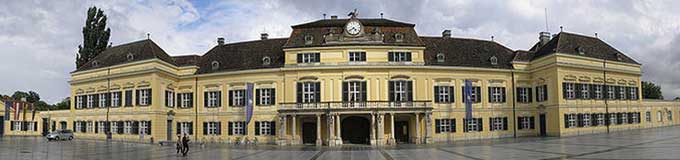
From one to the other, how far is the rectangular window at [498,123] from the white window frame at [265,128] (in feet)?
66.8

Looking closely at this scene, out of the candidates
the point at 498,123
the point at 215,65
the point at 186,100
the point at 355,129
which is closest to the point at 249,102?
the point at 215,65

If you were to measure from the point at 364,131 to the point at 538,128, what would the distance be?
17.2 m

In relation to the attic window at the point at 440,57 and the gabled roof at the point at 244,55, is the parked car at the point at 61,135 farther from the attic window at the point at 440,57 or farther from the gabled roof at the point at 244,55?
the attic window at the point at 440,57

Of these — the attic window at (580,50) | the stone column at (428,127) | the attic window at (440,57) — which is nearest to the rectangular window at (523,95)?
the attic window at (580,50)

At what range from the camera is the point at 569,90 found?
50781 mm

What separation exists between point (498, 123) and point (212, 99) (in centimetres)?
2696

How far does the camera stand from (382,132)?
4547 cm

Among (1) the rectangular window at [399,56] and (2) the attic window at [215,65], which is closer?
(1) the rectangular window at [399,56]

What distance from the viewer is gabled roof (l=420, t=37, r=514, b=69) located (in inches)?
2031

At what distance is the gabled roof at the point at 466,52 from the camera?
5159 cm

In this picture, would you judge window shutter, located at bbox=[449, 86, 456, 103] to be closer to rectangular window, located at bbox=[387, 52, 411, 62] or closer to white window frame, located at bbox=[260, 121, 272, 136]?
rectangular window, located at bbox=[387, 52, 411, 62]

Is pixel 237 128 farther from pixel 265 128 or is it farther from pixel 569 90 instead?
pixel 569 90

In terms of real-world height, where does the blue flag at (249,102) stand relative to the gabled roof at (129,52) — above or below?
below

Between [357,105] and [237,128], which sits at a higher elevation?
[357,105]
